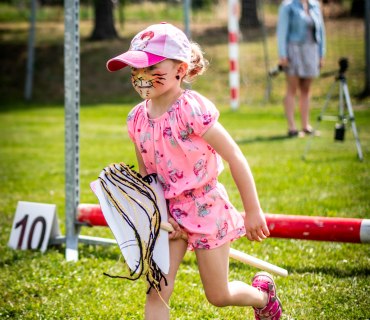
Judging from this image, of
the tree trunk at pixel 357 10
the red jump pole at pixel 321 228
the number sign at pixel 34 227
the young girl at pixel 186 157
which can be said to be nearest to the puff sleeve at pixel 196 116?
the young girl at pixel 186 157

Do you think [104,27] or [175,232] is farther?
[104,27]

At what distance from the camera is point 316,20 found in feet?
32.1

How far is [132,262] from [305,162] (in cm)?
515

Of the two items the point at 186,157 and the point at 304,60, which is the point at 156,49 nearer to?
the point at 186,157

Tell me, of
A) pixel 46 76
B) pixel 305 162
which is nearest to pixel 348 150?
pixel 305 162

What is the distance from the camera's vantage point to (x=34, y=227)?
5.28m

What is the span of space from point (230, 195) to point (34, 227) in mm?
2228

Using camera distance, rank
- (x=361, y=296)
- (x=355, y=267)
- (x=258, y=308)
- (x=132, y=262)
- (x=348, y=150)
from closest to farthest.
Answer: (x=132, y=262), (x=258, y=308), (x=361, y=296), (x=355, y=267), (x=348, y=150)

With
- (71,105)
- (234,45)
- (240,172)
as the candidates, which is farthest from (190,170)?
(234,45)

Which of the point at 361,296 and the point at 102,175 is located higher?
the point at 102,175

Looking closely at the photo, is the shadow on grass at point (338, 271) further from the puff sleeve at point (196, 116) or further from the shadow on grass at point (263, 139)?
the shadow on grass at point (263, 139)

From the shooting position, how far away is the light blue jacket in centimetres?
980

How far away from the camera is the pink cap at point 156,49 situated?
10.4ft

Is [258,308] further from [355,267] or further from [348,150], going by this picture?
[348,150]
